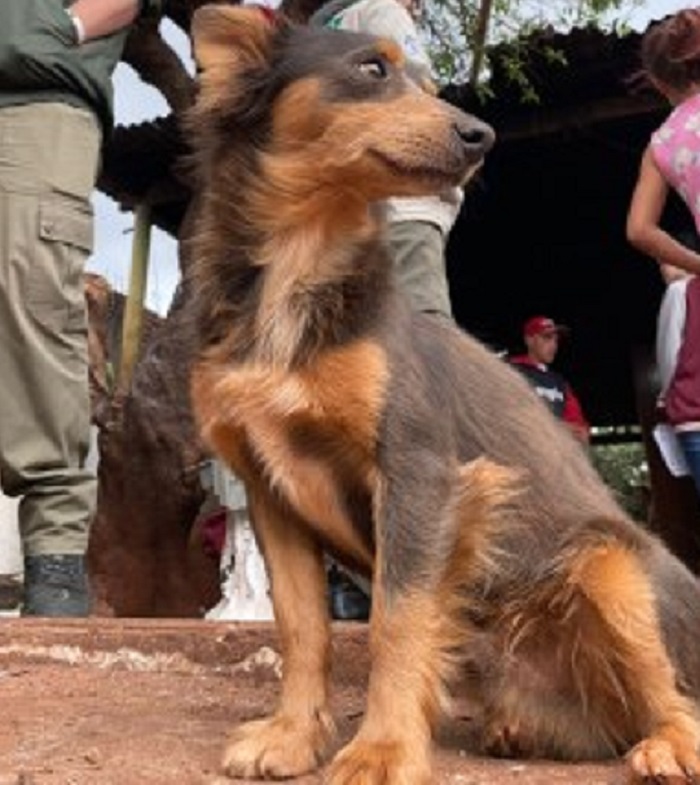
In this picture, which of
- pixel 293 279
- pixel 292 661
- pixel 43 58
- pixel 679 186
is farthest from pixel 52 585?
pixel 679 186

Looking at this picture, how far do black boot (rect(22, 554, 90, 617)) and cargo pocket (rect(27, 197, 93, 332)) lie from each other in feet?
2.61

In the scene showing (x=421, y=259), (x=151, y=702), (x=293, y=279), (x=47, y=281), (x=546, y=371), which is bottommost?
(x=546, y=371)

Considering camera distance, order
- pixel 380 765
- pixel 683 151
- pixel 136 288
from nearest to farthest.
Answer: pixel 380 765, pixel 683 151, pixel 136 288

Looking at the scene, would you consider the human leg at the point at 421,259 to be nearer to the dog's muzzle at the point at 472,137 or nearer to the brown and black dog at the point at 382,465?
the brown and black dog at the point at 382,465

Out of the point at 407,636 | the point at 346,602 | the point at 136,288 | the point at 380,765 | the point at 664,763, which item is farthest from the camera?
the point at 136,288

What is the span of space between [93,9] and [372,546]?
8.77ft

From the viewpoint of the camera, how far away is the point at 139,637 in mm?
5043

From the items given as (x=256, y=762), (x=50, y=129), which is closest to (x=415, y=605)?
(x=256, y=762)

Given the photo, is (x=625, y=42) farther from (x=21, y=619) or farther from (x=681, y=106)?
(x=21, y=619)

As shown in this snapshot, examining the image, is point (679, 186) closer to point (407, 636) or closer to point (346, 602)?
point (346, 602)

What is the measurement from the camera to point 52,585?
5246mm

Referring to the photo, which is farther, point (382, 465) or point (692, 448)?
point (692, 448)

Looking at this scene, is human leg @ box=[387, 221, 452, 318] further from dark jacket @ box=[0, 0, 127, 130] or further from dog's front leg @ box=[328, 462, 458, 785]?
dog's front leg @ box=[328, 462, 458, 785]

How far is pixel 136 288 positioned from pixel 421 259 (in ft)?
18.9
